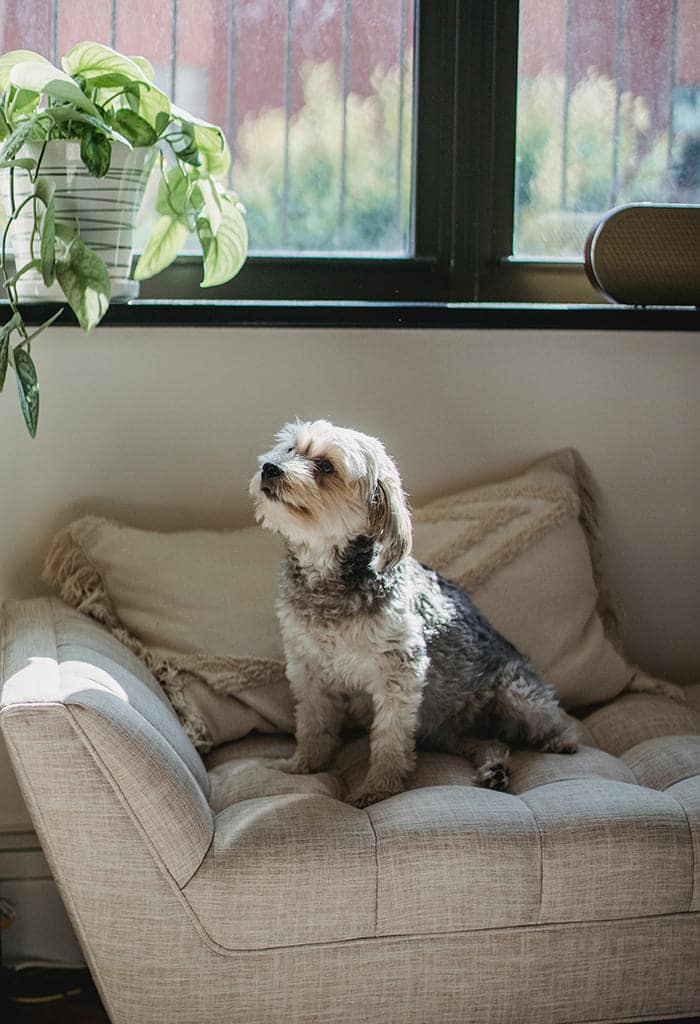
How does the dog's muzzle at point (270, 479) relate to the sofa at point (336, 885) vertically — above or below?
above

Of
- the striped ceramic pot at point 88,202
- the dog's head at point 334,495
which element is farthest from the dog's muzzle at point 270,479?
the striped ceramic pot at point 88,202

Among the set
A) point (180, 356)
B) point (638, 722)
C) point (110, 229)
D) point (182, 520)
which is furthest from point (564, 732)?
point (110, 229)

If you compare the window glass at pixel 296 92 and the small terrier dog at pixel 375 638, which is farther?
the window glass at pixel 296 92

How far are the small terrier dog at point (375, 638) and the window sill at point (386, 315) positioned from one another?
51 cm

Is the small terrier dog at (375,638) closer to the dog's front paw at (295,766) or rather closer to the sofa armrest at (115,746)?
the dog's front paw at (295,766)

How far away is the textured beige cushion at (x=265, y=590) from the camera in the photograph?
226cm

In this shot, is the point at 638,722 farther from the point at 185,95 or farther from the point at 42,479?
the point at 185,95

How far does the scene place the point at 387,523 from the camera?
196cm

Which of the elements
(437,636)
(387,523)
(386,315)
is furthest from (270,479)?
(386,315)

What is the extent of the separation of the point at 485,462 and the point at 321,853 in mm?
1169

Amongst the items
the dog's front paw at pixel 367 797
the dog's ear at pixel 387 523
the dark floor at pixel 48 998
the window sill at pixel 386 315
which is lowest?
the dark floor at pixel 48 998

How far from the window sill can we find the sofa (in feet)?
2.72

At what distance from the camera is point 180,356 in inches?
98.7

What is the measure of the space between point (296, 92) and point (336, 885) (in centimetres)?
181
